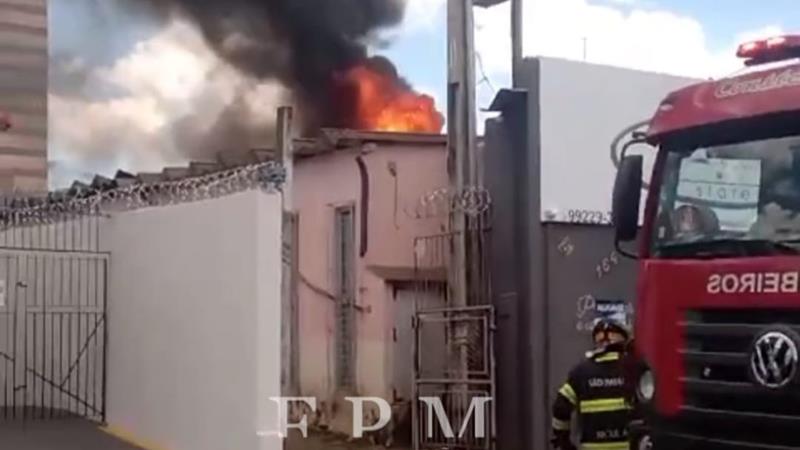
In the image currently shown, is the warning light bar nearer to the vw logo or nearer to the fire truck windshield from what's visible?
the fire truck windshield

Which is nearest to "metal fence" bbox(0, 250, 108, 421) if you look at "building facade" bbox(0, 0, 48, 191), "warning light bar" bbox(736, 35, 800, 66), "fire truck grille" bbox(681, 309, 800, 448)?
"warning light bar" bbox(736, 35, 800, 66)

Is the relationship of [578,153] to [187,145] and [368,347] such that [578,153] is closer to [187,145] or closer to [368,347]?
A: [368,347]

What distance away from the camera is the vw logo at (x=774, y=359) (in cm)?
571

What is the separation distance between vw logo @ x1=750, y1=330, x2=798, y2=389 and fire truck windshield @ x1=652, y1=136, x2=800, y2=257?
0.45m

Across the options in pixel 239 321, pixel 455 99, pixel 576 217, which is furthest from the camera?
pixel 455 99

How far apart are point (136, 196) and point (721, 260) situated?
7.22 meters

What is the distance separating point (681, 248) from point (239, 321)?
4560 mm

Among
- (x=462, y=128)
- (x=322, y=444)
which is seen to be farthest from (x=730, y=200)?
(x=322, y=444)

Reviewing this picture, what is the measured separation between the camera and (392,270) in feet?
45.8

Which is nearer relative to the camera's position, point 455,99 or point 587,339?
point 587,339

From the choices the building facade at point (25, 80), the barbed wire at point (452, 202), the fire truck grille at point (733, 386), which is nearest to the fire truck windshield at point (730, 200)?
the fire truck grille at point (733, 386)

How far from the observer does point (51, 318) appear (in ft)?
44.6

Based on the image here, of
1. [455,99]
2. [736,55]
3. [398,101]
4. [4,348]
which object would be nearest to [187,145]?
[398,101]

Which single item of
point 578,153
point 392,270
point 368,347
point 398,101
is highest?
point 398,101
